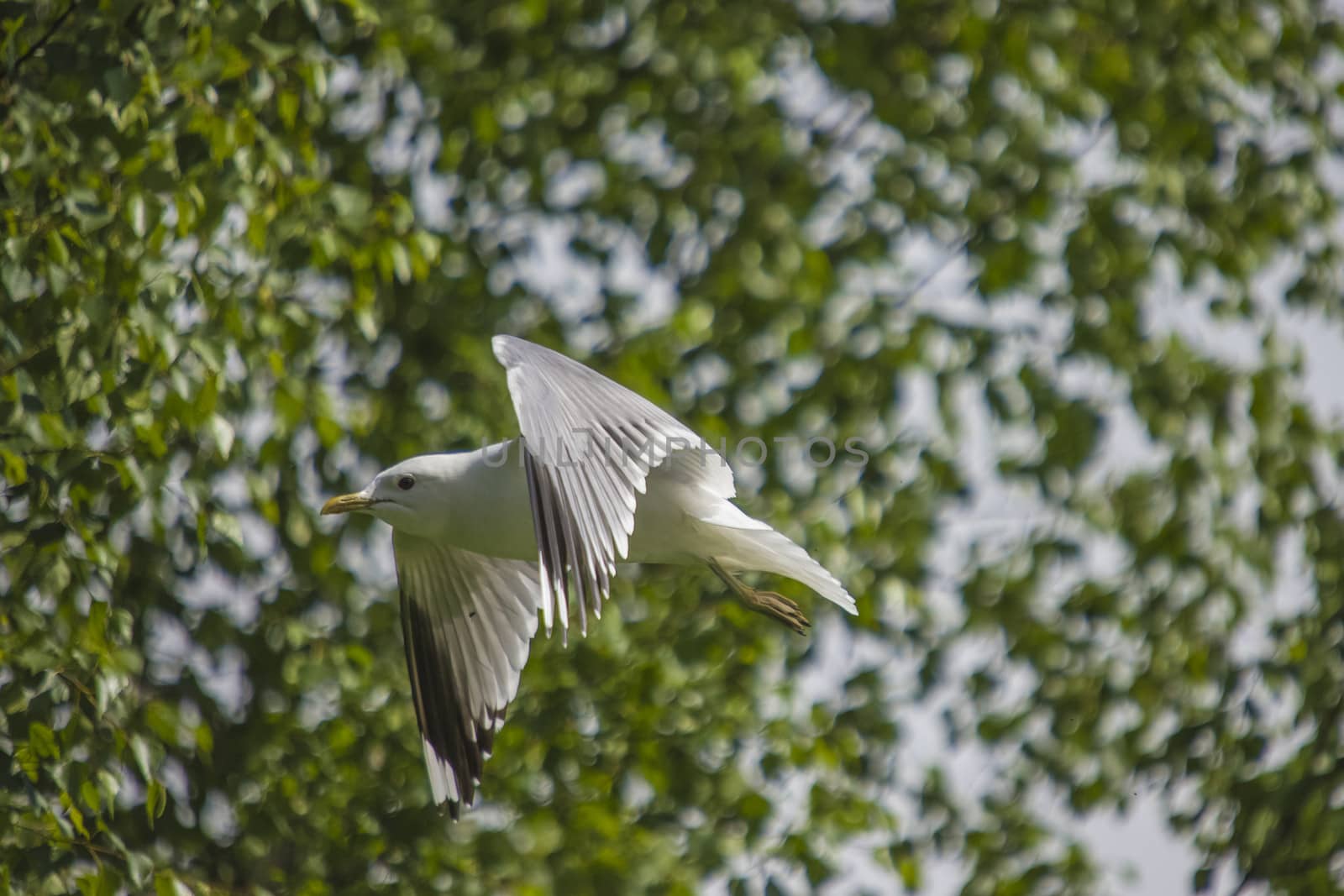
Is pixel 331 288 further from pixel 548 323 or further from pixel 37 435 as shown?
pixel 37 435

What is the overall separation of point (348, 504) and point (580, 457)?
70cm

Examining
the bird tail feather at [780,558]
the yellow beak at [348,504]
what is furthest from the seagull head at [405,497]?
the bird tail feather at [780,558]

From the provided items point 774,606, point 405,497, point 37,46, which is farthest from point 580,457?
point 37,46

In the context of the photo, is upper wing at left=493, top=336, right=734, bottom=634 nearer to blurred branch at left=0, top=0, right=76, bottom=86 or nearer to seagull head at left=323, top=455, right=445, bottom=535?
seagull head at left=323, top=455, right=445, bottom=535

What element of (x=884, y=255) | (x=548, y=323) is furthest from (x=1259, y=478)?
(x=548, y=323)

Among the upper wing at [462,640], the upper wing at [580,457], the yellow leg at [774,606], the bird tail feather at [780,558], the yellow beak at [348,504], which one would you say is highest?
the upper wing at [580,457]

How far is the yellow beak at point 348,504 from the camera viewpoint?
3.15m

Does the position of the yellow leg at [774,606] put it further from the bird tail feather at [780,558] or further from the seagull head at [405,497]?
the seagull head at [405,497]

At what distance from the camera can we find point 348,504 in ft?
10.5

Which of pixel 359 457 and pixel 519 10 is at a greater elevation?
pixel 519 10

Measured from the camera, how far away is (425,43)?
4.32 meters

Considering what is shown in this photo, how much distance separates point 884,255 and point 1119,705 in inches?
58.5

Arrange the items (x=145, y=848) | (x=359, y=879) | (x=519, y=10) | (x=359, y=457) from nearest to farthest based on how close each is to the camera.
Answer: (x=145, y=848), (x=359, y=879), (x=359, y=457), (x=519, y=10)

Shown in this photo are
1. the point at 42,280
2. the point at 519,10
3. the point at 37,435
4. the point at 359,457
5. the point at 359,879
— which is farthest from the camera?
the point at 519,10
